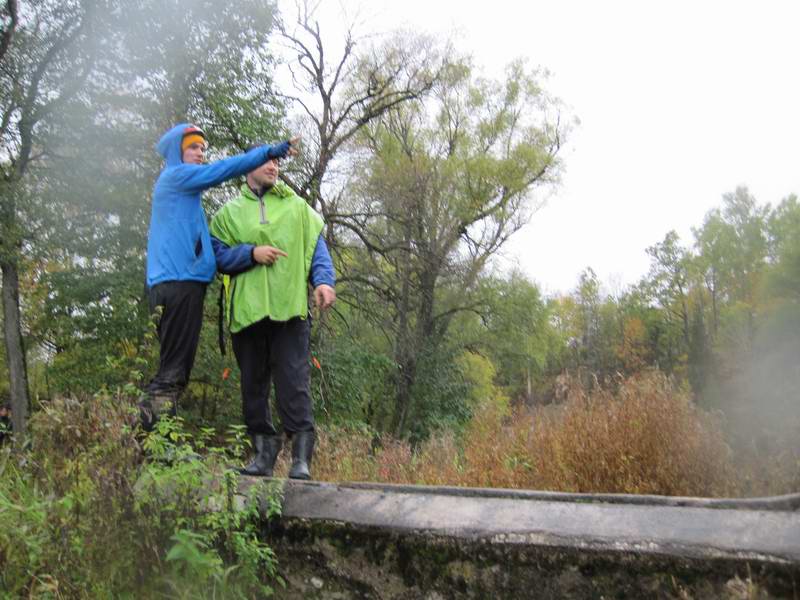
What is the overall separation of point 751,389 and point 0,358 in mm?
24539

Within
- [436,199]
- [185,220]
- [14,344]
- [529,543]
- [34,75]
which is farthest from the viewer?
[436,199]

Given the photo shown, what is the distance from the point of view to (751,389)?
26.1m

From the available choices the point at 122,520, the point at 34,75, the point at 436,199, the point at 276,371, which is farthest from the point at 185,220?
the point at 436,199

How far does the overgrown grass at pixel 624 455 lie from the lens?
420 centimetres

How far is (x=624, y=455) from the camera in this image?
4203 mm

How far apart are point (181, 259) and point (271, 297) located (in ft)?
1.43

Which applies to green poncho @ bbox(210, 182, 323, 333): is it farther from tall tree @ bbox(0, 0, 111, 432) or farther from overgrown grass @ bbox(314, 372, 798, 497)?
tall tree @ bbox(0, 0, 111, 432)

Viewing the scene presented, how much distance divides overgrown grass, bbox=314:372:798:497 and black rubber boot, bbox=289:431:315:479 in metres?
1.44

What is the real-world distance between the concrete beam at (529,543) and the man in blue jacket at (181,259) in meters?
0.85

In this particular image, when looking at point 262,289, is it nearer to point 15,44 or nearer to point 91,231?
point 91,231

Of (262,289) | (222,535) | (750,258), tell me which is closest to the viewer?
(222,535)

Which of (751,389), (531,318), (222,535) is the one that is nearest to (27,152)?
(222,535)

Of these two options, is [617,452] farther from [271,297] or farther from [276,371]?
[271,297]

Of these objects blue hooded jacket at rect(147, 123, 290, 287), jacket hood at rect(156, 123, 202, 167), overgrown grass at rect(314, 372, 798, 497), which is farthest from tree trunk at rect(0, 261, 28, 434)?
blue hooded jacket at rect(147, 123, 290, 287)
